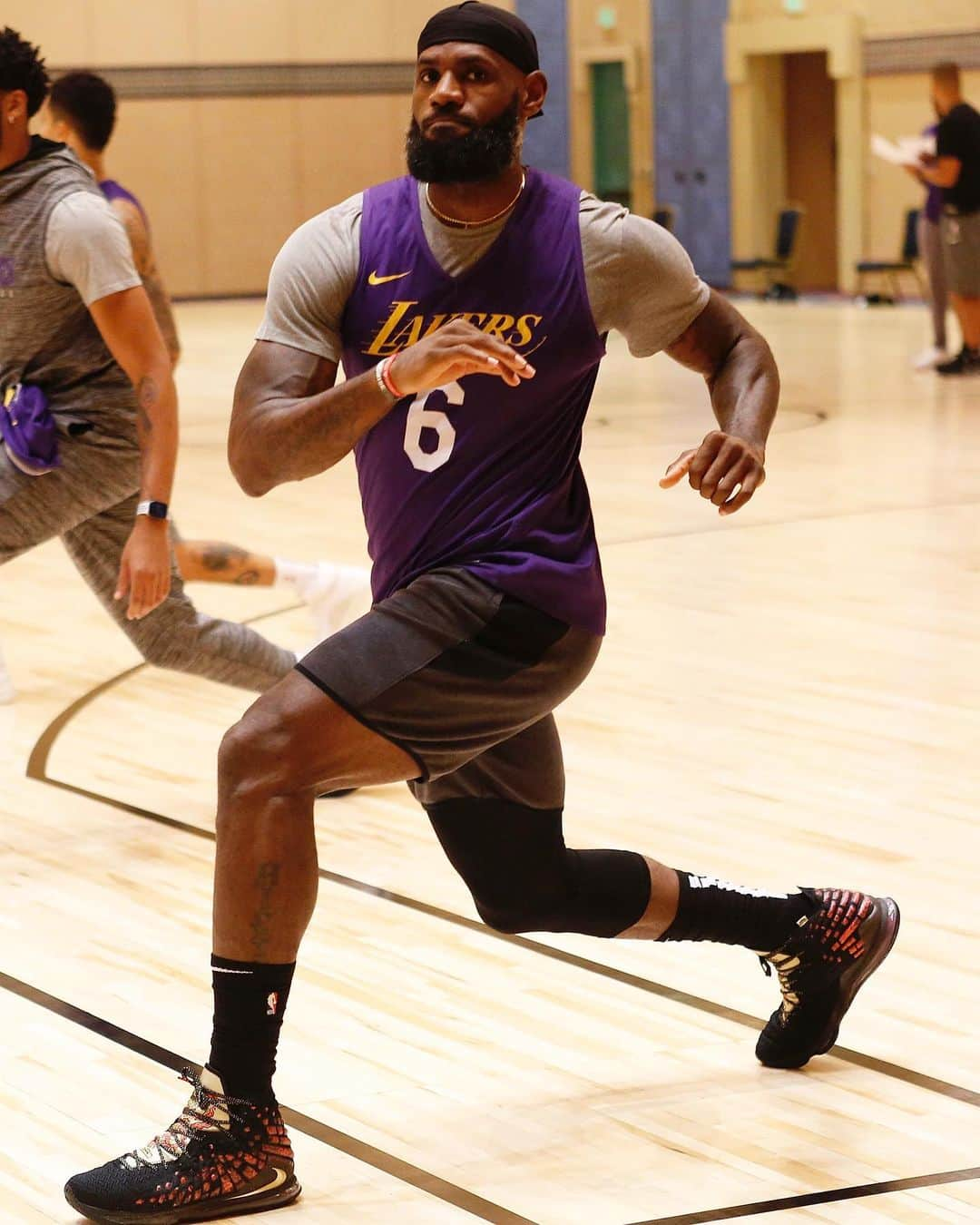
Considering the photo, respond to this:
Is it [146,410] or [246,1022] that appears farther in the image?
[146,410]

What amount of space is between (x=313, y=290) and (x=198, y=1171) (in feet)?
3.84

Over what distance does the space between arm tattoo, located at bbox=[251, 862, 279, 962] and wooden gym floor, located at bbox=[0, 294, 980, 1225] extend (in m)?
0.36

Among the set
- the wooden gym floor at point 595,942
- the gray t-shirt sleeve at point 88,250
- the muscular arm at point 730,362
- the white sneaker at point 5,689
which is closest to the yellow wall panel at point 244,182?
the wooden gym floor at point 595,942

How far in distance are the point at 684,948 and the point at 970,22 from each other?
19.0m

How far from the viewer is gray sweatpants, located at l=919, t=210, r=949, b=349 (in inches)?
552

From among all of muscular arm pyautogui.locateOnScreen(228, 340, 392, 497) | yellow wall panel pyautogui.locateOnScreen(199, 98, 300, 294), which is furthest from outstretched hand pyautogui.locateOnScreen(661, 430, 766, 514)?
yellow wall panel pyautogui.locateOnScreen(199, 98, 300, 294)

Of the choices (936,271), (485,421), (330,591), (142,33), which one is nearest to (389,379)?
(485,421)

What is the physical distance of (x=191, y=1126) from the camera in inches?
104

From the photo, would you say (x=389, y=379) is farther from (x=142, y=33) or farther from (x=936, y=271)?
(x=142, y=33)

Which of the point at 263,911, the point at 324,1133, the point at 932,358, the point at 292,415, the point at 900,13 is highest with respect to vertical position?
the point at 900,13

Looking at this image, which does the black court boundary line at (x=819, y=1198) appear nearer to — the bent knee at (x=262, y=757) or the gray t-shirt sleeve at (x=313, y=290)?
the bent knee at (x=262, y=757)

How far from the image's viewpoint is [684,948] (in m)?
3.76

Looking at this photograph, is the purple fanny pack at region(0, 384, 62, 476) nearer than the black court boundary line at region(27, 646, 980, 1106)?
No

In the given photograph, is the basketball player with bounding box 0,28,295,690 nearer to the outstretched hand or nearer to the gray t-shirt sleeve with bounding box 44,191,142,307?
the gray t-shirt sleeve with bounding box 44,191,142,307
